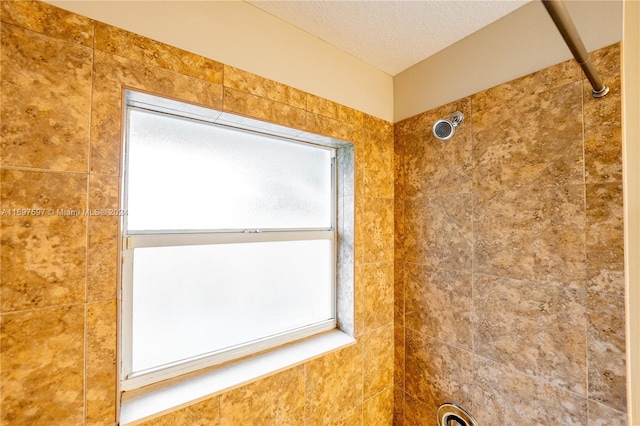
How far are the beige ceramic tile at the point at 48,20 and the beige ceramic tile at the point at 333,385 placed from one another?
1397 millimetres

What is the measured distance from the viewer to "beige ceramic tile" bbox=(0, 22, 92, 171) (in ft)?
2.02

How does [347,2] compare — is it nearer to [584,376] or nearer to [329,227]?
[329,227]

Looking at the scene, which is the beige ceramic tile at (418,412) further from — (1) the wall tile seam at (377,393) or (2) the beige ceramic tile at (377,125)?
(2) the beige ceramic tile at (377,125)

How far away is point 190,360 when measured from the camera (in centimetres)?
96

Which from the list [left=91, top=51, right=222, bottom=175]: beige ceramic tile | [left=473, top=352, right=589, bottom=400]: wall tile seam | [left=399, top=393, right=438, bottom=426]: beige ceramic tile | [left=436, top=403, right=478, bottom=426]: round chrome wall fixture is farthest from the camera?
[left=399, top=393, right=438, bottom=426]: beige ceramic tile

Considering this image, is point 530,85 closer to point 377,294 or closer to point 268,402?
point 377,294

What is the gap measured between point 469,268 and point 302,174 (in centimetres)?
93

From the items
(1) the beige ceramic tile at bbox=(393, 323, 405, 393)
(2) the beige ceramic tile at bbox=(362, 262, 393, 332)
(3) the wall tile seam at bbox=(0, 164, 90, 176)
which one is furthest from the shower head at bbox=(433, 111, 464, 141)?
(3) the wall tile seam at bbox=(0, 164, 90, 176)

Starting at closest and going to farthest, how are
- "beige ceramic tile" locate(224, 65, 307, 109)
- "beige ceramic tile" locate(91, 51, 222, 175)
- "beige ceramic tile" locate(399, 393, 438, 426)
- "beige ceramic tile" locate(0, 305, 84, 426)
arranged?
1. "beige ceramic tile" locate(0, 305, 84, 426)
2. "beige ceramic tile" locate(91, 51, 222, 175)
3. "beige ceramic tile" locate(224, 65, 307, 109)
4. "beige ceramic tile" locate(399, 393, 438, 426)

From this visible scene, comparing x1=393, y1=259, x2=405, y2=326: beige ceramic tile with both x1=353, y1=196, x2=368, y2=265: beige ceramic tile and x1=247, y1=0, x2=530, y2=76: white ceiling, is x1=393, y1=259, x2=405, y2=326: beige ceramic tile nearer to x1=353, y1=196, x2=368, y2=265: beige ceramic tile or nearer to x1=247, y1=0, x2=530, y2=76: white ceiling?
x1=353, y1=196, x2=368, y2=265: beige ceramic tile

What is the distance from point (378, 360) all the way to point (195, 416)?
920 mm

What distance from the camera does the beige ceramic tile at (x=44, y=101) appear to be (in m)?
0.62

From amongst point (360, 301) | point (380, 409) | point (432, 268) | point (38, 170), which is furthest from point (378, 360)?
point (38, 170)

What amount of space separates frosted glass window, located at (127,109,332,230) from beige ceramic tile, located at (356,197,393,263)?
0.82 ft
